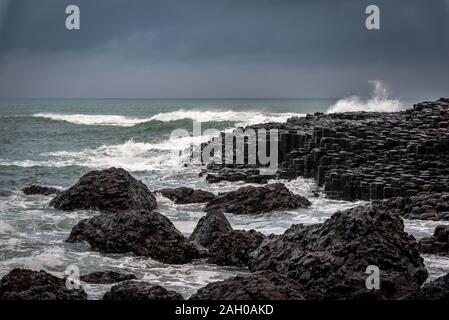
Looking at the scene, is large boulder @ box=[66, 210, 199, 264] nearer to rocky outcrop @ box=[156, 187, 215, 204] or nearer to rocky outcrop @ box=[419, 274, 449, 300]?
rocky outcrop @ box=[419, 274, 449, 300]

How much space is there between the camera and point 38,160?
16.7 m

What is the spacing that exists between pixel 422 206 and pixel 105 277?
15.9 ft

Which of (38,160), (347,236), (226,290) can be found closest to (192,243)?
(347,236)

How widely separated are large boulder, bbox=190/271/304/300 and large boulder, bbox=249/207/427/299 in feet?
1.51

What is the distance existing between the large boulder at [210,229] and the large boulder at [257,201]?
7.43 feet

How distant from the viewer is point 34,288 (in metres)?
4.37

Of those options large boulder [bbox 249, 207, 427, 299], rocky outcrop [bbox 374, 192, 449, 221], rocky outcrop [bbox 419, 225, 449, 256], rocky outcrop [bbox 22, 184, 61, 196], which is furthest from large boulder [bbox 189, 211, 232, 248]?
rocky outcrop [bbox 22, 184, 61, 196]

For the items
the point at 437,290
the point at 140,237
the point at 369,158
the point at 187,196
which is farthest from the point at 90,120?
the point at 437,290

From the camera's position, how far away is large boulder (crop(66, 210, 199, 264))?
6.41 metres

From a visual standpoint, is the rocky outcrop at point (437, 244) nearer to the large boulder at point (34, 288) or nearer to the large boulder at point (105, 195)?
the large boulder at point (34, 288)

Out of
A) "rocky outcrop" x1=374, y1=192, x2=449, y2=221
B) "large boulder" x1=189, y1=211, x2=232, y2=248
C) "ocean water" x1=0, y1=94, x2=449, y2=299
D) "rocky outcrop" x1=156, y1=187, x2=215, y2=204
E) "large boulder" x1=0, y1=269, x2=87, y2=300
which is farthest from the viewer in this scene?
"rocky outcrop" x1=156, y1=187, x2=215, y2=204

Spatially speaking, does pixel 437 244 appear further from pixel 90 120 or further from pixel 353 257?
pixel 90 120
